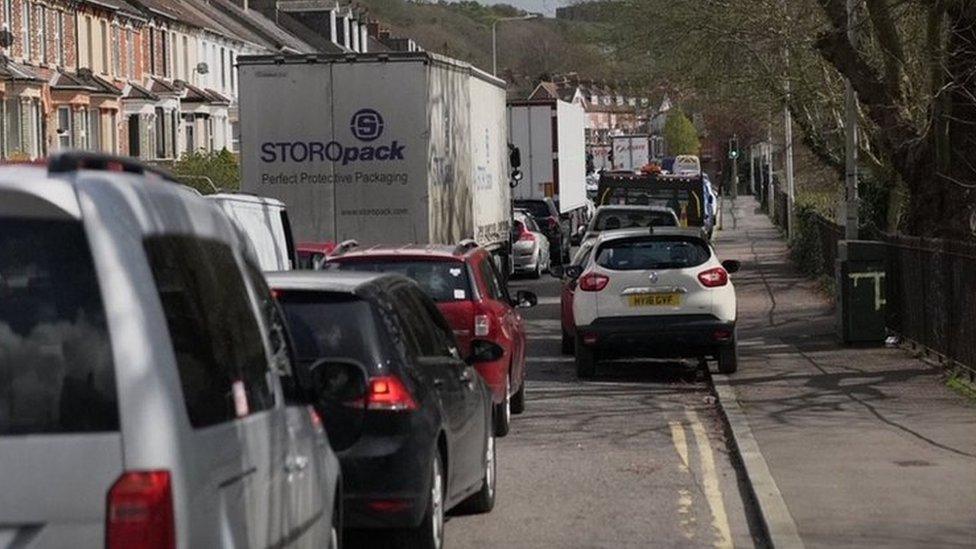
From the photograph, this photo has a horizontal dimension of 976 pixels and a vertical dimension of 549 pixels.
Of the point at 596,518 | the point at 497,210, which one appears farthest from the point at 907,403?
the point at 497,210

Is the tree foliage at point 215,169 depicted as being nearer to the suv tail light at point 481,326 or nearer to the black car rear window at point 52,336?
the suv tail light at point 481,326

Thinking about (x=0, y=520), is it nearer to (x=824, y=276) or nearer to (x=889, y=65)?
(x=889, y=65)

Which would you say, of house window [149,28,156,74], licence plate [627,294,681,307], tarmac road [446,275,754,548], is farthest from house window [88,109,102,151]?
licence plate [627,294,681,307]

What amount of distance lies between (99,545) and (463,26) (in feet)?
365

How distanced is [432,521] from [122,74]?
51849 mm

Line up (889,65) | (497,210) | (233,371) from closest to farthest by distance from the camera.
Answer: (233,371) → (889,65) → (497,210)

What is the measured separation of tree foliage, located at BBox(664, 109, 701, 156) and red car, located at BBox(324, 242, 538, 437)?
99.5 m

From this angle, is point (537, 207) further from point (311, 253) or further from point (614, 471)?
point (614, 471)

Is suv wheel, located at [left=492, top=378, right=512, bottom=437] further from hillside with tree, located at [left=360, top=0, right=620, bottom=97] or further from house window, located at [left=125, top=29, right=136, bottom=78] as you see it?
hillside with tree, located at [left=360, top=0, right=620, bottom=97]

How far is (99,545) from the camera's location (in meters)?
4.59

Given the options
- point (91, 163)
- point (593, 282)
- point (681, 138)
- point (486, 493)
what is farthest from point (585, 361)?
point (681, 138)

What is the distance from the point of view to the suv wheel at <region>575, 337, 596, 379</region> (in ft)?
64.8

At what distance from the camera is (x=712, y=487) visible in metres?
12.5

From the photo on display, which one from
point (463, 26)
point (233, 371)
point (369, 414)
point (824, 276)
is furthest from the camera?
point (463, 26)
